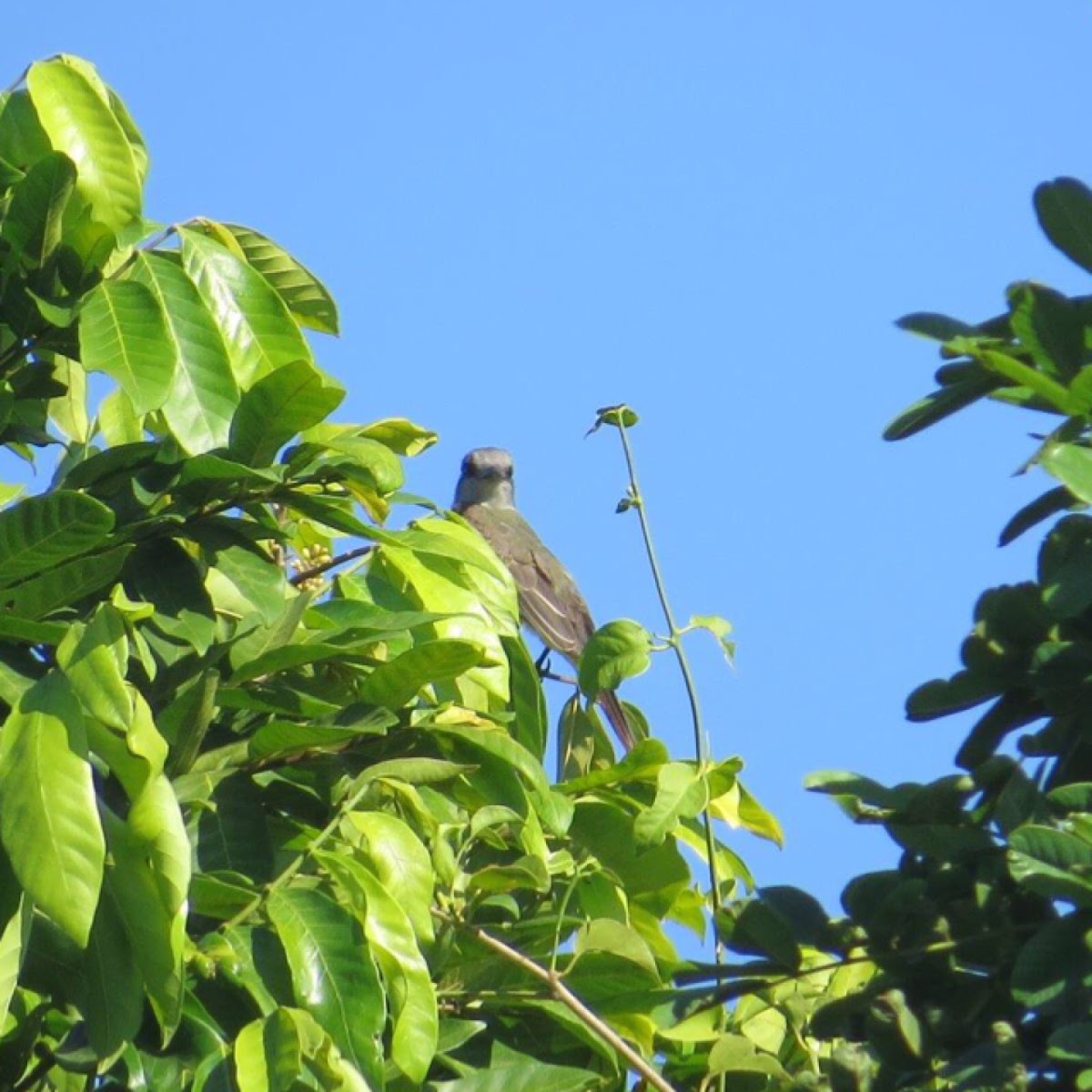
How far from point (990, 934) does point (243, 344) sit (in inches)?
48.1

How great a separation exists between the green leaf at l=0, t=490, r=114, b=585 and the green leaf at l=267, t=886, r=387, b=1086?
47 cm

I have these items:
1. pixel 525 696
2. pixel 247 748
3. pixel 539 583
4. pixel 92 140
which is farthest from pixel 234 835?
pixel 539 583

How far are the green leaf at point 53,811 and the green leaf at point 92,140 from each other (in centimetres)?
89

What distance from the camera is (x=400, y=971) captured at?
2078mm

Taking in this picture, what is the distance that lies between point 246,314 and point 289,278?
0.35 metres

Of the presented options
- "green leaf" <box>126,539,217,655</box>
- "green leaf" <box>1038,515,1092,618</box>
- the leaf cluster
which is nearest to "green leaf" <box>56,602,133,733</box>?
the leaf cluster

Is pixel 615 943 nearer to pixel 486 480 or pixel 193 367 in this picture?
pixel 193 367

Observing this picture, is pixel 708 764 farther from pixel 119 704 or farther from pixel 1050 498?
pixel 119 704

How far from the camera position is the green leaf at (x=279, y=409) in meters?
2.26

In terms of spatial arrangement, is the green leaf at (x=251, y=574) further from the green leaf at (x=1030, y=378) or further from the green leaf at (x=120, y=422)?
the green leaf at (x=1030, y=378)

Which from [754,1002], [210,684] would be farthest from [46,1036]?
[754,1002]

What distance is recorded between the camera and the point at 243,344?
251 centimetres

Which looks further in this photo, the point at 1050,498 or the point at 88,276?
the point at 88,276

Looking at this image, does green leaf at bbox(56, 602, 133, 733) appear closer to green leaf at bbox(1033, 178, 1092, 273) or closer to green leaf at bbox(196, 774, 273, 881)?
green leaf at bbox(196, 774, 273, 881)
